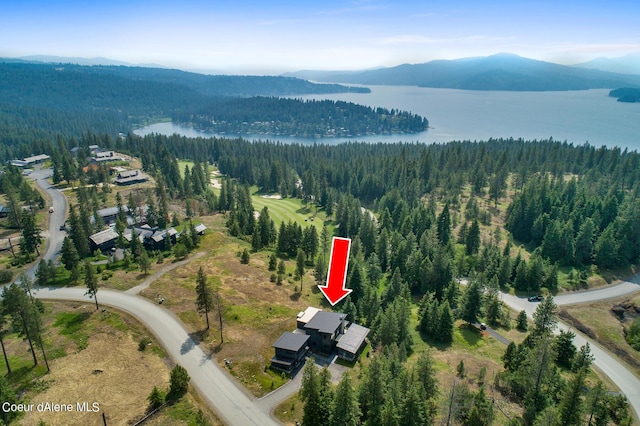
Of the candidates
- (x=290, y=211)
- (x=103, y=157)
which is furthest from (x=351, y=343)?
(x=103, y=157)

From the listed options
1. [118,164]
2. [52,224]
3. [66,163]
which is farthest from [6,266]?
[118,164]

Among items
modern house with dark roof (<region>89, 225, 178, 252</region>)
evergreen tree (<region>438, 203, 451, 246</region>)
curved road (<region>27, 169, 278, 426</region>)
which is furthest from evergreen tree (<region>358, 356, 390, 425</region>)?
evergreen tree (<region>438, 203, 451, 246</region>)

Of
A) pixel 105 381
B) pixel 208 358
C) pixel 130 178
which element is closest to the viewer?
pixel 105 381

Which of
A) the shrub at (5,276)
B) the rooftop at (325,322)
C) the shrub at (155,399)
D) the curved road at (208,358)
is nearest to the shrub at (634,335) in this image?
the curved road at (208,358)

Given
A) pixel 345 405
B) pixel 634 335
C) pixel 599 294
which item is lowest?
pixel 599 294

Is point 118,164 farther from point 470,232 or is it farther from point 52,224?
point 470,232

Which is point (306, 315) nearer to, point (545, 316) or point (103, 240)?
point (545, 316)

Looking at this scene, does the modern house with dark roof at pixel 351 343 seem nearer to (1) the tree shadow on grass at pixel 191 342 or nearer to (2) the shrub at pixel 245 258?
(1) the tree shadow on grass at pixel 191 342
